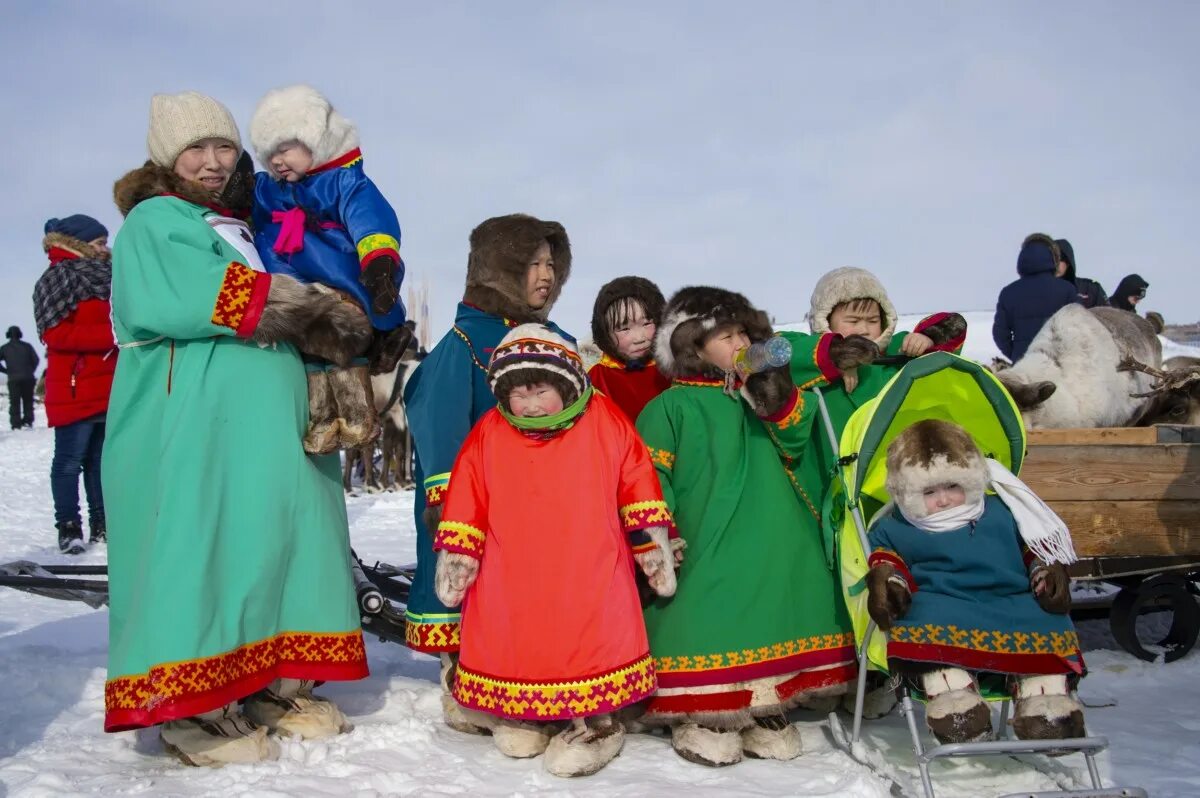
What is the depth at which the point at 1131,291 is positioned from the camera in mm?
7832

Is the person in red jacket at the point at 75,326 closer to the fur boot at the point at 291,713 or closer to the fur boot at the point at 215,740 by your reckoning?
the fur boot at the point at 291,713

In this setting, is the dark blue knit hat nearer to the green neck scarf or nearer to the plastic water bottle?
the green neck scarf

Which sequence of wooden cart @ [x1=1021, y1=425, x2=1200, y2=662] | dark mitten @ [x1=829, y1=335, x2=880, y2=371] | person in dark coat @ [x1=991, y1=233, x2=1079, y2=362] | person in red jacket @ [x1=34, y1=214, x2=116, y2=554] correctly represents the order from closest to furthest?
dark mitten @ [x1=829, y1=335, x2=880, y2=371] → wooden cart @ [x1=1021, y1=425, x2=1200, y2=662] → person in dark coat @ [x1=991, y1=233, x2=1079, y2=362] → person in red jacket @ [x1=34, y1=214, x2=116, y2=554]

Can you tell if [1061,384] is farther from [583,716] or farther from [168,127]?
[168,127]

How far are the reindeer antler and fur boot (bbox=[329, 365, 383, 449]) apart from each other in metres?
3.52

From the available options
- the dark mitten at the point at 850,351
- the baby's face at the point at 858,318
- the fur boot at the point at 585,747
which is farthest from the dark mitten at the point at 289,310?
the baby's face at the point at 858,318

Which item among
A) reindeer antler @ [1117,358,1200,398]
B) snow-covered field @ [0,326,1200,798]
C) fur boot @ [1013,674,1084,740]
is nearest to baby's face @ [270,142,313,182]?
snow-covered field @ [0,326,1200,798]

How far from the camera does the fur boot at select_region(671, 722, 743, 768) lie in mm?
2885

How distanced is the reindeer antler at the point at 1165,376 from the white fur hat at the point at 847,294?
4.64 feet

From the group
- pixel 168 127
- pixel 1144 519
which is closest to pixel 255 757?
pixel 168 127

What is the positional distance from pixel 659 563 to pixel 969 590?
0.91 meters

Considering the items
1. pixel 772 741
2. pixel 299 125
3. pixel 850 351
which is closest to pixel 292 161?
pixel 299 125

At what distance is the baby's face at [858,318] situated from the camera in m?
3.90

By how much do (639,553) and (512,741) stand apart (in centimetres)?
70
